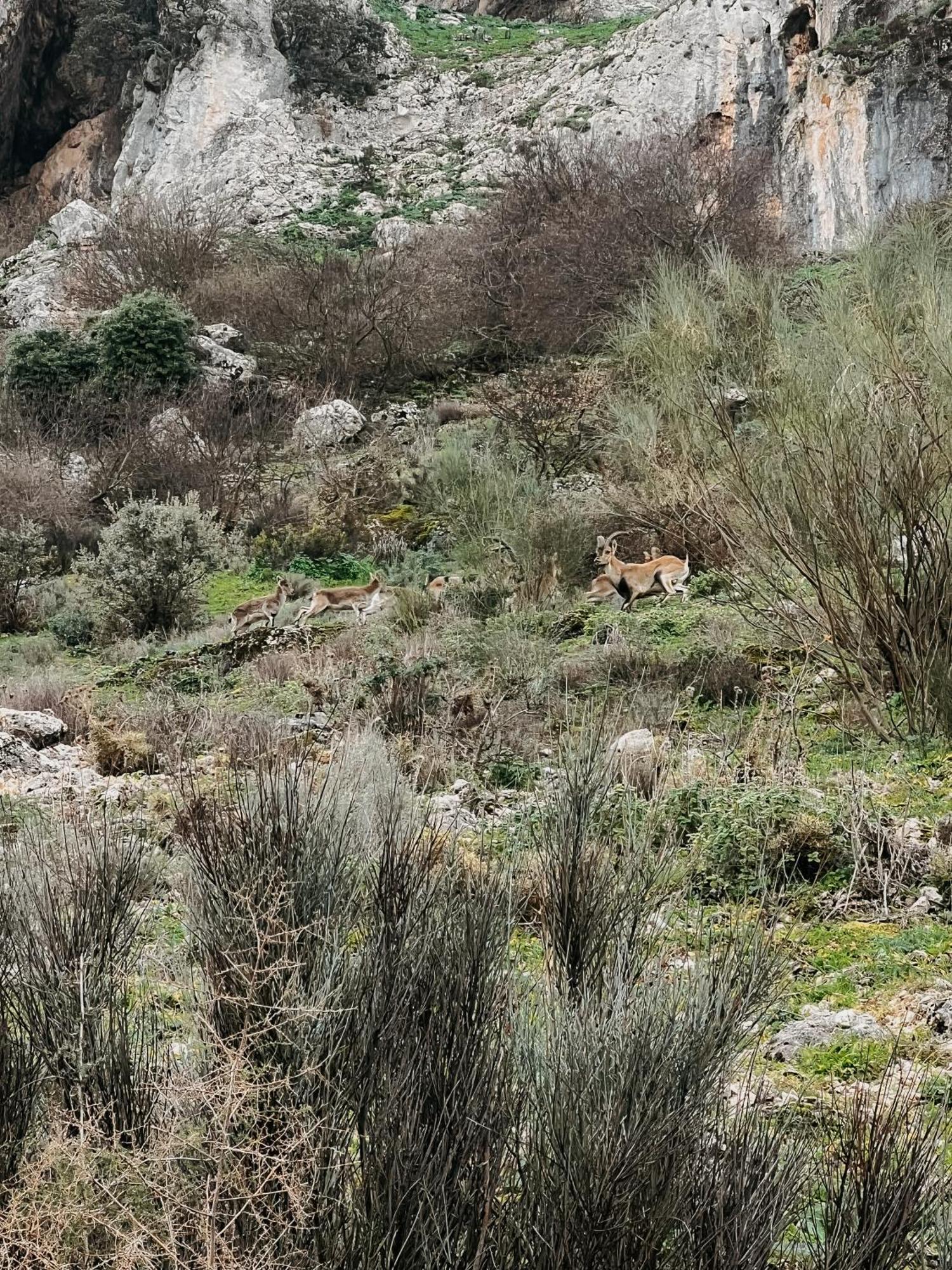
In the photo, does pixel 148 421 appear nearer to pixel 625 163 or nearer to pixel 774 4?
pixel 625 163

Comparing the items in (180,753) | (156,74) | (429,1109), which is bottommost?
(180,753)

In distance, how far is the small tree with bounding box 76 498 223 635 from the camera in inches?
487

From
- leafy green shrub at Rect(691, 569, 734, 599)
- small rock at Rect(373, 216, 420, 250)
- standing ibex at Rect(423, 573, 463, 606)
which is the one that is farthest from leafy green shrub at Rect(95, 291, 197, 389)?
leafy green shrub at Rect(691, 569, 734, 599)

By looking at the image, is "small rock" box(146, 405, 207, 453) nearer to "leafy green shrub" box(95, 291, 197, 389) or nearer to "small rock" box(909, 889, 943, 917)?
"leafy green shrub" box(95, 291, 197, 389)

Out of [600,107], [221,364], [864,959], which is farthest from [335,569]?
[600,107]

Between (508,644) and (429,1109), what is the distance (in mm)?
6382

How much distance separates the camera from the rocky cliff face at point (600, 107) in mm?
21188

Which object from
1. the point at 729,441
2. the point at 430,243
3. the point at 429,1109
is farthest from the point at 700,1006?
the point at 430,243

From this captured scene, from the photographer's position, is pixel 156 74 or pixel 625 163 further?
pixel 156 74

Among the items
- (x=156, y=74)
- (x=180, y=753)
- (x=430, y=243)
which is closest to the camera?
(x=180, y=753)

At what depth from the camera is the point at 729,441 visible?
19.6 feet

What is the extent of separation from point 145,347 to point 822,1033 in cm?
1927

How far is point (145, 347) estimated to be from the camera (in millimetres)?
20469

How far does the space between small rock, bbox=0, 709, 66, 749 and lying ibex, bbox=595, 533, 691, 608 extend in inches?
191
